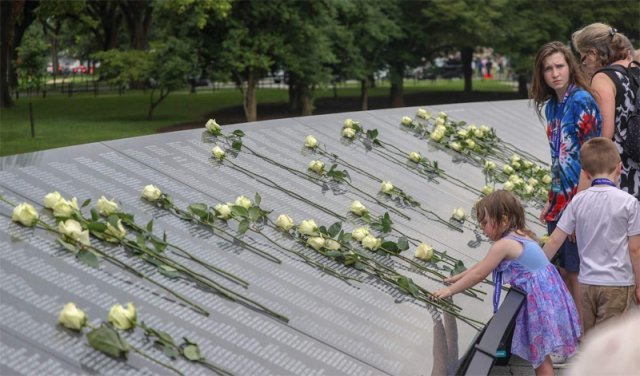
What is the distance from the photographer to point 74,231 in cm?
359

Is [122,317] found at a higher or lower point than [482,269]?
higher

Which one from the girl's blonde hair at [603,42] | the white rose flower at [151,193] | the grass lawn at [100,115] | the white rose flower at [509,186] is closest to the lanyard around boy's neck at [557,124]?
the girl's blonde hair at [603,42]

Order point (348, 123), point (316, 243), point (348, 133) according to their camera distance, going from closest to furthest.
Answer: point (316, 243) → point (348, 133) → point (348, 123)

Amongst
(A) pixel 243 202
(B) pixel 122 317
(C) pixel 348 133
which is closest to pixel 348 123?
(C) pixel 348 133

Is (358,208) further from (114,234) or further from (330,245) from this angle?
(114,234)

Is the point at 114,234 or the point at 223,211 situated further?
the point at 223,211

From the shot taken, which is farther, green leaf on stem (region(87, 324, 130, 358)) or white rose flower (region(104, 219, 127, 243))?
white rose flower (region(104, 219, 127, 243))

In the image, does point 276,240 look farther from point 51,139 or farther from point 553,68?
point 51,139

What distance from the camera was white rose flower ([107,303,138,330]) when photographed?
3.13 meters

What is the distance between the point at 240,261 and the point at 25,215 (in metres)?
0.96

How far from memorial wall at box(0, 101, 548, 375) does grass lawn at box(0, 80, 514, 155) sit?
14.6 meters

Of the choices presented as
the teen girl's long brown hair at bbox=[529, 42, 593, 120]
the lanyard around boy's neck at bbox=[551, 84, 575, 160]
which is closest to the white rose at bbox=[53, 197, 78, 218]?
the teen girl's long brown hair at bbox=[529, 42, 593, 120]

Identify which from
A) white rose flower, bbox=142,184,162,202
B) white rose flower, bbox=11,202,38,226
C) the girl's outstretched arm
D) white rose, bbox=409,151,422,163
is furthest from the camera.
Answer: white rose, bbox=409,151,422,163

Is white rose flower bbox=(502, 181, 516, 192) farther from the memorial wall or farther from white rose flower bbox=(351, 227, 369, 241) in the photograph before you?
white rose flower bbox=(351, 227, 369, 241)
